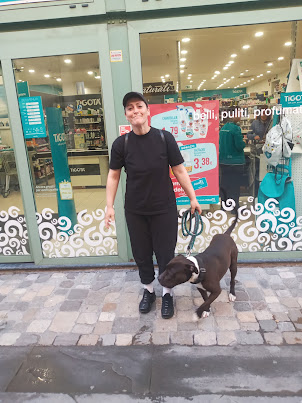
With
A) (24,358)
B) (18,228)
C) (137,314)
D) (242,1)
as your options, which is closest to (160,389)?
→ (137,314)

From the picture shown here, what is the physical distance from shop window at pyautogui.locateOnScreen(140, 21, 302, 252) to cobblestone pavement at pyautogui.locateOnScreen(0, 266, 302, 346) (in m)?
0.62

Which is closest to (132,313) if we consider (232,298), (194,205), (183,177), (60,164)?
(232,298)

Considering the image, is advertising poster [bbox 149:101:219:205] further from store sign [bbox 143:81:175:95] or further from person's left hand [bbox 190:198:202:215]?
person's left hand [bbox 190:198:202:215]

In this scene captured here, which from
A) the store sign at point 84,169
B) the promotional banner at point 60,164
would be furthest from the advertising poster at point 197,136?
the promotional banner at point 60,164

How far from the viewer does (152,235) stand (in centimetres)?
287

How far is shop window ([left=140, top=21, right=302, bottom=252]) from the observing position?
341 cm

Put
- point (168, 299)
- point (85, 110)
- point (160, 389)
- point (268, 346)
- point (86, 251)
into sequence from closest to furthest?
point (160, 389)
point (268, 346)
point (168, 299)
point (85, 110)
point (86, 251)

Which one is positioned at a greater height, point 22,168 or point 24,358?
point 22,168

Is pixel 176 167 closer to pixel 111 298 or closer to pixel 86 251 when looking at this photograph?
pixel 111 298

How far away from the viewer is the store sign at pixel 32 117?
354 centimetres

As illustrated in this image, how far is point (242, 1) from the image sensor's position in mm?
3068

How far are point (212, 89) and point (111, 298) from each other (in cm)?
252

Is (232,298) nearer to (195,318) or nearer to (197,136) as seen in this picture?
(195,318)

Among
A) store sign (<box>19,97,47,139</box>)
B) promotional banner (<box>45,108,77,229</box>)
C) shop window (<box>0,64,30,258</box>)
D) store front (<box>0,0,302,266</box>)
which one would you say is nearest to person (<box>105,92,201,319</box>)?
store front (<box>0,0,302,266</box>)
